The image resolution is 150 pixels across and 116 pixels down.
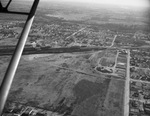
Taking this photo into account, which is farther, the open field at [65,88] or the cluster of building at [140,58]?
the cluster of building at [140,58]

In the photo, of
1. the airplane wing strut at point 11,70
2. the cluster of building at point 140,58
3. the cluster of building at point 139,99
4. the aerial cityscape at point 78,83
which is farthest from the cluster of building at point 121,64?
the airplane wing strut at point 11,70

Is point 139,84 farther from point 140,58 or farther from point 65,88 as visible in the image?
point 140,58

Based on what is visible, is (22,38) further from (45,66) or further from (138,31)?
(138,31)

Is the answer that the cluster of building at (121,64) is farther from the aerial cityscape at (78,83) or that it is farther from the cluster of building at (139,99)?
the cluster of building at (139,99)

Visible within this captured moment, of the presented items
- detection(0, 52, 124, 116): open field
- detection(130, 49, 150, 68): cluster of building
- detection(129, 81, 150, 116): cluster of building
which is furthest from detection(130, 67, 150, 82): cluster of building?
detection(0, 52, 124, 116): open field

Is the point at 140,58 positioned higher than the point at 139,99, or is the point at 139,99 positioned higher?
the point at 139,99

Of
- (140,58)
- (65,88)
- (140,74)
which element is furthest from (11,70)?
(140,58)

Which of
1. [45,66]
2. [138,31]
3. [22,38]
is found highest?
[22,38]

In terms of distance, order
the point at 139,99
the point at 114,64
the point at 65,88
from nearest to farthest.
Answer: the point at 139,99 < the point at 65,88 < the point at 114,64

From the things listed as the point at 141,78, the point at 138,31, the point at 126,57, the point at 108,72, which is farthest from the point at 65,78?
the point at 138,31

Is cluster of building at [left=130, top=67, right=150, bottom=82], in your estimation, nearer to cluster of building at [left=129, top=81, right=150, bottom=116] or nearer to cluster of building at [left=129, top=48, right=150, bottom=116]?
cluster of building at [left=129, top=48, right=150, bottom=116]

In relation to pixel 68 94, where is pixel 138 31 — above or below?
below
